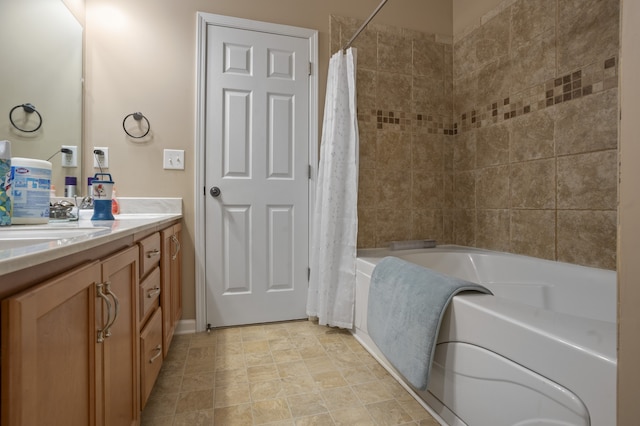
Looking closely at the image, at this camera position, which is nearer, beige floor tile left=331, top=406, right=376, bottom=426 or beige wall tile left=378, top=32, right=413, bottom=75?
beige floor tile left=331, top=406, right=376, bottom=426

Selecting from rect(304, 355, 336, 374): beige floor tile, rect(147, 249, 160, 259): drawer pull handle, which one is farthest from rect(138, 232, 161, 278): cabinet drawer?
rect(304, 355, 336, 374): beige floor tile

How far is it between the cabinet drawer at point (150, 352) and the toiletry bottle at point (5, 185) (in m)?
0.54

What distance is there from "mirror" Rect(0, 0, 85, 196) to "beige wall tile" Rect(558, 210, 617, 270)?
2.61 metres

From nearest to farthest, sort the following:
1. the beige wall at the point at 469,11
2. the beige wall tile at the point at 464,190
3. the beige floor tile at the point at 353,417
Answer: the beige floor tile at the point at 353,417 → the beige wall at the point at 469,11 → the beige wall tile at the point at 464,190

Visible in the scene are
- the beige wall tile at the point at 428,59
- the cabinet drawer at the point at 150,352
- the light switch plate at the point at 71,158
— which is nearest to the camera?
the cabinet drawer at the point at 150,352

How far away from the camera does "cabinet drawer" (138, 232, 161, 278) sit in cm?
107

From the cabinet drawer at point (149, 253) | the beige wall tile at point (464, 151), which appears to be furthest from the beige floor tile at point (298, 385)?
the beige wall tile at point (464, 151)

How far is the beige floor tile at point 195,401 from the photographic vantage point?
122cm

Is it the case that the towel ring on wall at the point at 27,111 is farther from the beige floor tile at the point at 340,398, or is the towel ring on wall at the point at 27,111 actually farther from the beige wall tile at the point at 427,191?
the beige wall tile at the point at 427,191

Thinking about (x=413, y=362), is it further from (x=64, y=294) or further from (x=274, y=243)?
(x=274, y=243)

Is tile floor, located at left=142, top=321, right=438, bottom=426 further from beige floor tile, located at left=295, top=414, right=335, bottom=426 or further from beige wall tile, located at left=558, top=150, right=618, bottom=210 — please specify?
beige wall tile, located at left=558, top=150, right=618, bottom=210

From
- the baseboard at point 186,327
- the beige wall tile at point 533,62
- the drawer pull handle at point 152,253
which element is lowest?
the baseboard at point 186,327

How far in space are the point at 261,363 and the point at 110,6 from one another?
224cm

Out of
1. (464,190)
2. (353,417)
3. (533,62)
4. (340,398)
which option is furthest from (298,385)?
(533,62)
